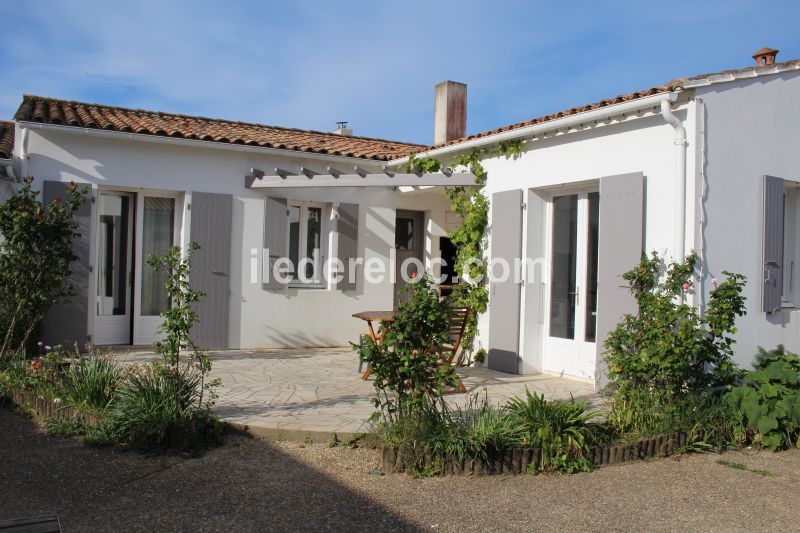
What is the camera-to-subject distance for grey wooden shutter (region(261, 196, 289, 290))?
10.2 meters

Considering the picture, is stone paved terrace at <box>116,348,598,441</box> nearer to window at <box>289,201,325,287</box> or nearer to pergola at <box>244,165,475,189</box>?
window at <box>289,201,325,287</box>

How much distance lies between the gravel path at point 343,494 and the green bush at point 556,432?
0.15 m

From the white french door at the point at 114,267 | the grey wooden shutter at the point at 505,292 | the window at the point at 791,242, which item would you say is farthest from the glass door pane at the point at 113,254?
the window at the point at 791,242

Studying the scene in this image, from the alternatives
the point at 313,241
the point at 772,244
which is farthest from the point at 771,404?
the point at 313,241

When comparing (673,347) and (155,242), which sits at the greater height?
(155,242)

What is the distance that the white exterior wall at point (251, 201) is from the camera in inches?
355

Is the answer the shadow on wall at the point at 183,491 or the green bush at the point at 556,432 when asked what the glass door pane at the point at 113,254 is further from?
the green bush at the point at 556,432

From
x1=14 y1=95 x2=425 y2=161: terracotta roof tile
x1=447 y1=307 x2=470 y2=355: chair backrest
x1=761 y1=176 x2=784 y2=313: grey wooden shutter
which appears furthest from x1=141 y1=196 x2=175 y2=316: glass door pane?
x1=761 y1=176 x2=784 y2=313: grey wooden shutter

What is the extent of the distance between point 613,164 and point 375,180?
132 inches

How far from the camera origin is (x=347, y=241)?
10.9 metres

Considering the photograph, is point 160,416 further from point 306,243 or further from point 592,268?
point 306,243

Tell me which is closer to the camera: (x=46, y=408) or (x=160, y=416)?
(x=160, y=416)

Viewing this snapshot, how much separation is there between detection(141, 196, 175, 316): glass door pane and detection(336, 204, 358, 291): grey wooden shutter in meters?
2.57

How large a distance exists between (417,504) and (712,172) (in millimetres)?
4610
